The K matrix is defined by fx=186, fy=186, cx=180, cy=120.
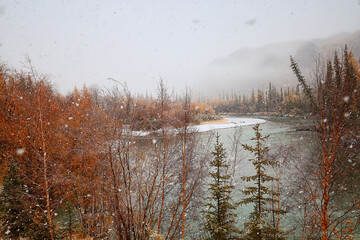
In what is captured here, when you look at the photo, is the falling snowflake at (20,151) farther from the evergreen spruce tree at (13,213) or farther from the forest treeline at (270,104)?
the forest treeline at (270,104)

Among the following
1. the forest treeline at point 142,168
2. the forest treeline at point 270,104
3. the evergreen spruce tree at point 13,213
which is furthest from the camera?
the forest treeline at point 270,104

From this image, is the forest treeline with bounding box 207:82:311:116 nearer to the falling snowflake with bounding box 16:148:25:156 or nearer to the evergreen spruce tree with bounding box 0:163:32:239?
the falling snowflake with bounding box 16:148:25:156

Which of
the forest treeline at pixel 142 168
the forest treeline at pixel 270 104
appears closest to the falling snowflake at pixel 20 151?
the forest treeline at pixel 142 168

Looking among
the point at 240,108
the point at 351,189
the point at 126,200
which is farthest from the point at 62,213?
the point at 240,108

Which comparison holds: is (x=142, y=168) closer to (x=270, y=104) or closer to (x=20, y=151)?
(x=20, y=151)

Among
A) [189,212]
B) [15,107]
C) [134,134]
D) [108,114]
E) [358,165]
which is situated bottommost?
[189,212]

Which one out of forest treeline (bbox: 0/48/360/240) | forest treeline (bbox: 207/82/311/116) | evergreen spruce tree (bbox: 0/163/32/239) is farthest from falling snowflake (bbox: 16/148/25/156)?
forest treeline (bbox: 207/82/311/116)

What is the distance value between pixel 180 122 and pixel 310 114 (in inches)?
151

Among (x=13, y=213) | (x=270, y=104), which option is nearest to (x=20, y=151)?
(x=13, y=213)

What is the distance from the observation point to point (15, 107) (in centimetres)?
1132

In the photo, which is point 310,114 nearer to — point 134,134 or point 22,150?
point 134,134

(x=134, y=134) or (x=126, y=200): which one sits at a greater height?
(x=134, y=134)

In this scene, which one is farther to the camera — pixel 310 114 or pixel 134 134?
pixel 310 114

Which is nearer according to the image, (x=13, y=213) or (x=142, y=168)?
(x=142, y=168)
